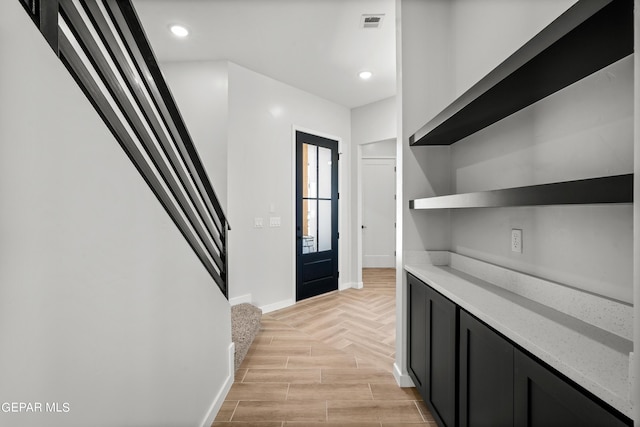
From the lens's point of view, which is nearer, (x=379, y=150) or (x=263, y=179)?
(x=263, y=179)

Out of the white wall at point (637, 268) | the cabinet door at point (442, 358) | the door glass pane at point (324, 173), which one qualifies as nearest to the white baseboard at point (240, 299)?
the door glass pane at point (324, 173)

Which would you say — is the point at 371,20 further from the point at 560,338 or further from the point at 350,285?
the point at 350,285

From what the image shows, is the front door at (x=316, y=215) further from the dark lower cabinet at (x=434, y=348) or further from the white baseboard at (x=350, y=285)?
the dark lower cabinet at (x=434, y=348)

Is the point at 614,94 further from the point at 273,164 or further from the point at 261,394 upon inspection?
the point at 273,164

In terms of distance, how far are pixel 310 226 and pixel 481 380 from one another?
3287mm

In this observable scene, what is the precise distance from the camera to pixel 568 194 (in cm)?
80

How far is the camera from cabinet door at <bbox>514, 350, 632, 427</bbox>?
2.14ft

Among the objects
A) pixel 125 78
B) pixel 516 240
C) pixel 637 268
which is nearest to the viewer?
pixel 637 268

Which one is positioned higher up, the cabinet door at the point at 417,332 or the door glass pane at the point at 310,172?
the door glass pane at the point at 310,172

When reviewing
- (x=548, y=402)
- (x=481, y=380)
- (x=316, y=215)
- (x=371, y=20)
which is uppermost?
(x=371, y=20)

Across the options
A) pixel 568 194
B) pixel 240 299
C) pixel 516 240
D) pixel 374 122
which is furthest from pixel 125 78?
pixel 374 122

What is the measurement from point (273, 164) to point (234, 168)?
1.84ft

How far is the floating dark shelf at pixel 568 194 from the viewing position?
25.8 inches

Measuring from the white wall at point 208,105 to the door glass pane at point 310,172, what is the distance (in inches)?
47.7
